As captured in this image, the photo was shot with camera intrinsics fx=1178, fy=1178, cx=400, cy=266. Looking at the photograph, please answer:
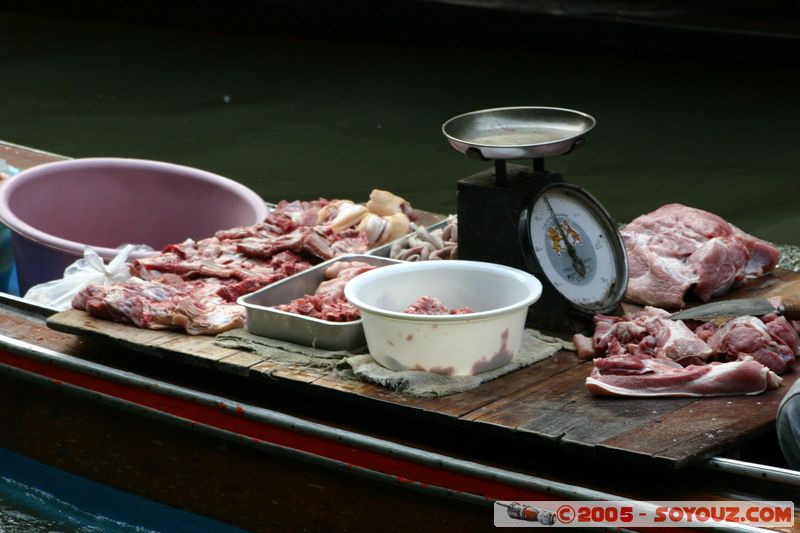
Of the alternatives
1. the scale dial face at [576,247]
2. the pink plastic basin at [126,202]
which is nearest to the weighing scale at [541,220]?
the scale dial face at [576,247]

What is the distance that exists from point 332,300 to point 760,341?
5.00 ft

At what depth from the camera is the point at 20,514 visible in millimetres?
5367

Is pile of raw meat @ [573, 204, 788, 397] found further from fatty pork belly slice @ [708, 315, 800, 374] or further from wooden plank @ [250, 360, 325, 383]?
wooden plank @ [250, 360, 325, 383]

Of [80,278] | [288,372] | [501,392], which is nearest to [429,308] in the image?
[501,392]

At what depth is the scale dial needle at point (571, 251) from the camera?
173 inches

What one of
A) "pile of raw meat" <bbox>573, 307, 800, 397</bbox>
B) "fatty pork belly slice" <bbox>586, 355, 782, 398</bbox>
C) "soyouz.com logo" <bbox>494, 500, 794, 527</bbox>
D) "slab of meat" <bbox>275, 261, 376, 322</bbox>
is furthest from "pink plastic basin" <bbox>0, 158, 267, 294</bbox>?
"soyouz.com logo" <bbox>494, 500, 794, 527</bbox>

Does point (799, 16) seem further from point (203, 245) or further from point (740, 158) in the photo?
point (203, 245)

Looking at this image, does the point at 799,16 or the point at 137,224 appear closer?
the point at 137,224

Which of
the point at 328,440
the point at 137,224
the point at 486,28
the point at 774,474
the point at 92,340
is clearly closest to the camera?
the point at 774,474

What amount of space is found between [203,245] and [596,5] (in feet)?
30.5

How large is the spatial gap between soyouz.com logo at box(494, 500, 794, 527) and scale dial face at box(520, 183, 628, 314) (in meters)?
0.97

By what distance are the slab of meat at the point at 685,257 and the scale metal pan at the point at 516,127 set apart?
633 millimetres

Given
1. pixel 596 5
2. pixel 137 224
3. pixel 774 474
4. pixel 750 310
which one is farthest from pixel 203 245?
pixel 596 5

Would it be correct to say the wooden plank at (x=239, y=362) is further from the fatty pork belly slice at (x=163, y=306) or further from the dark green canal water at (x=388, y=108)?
the dark green canal water at (x=388, y=108)
